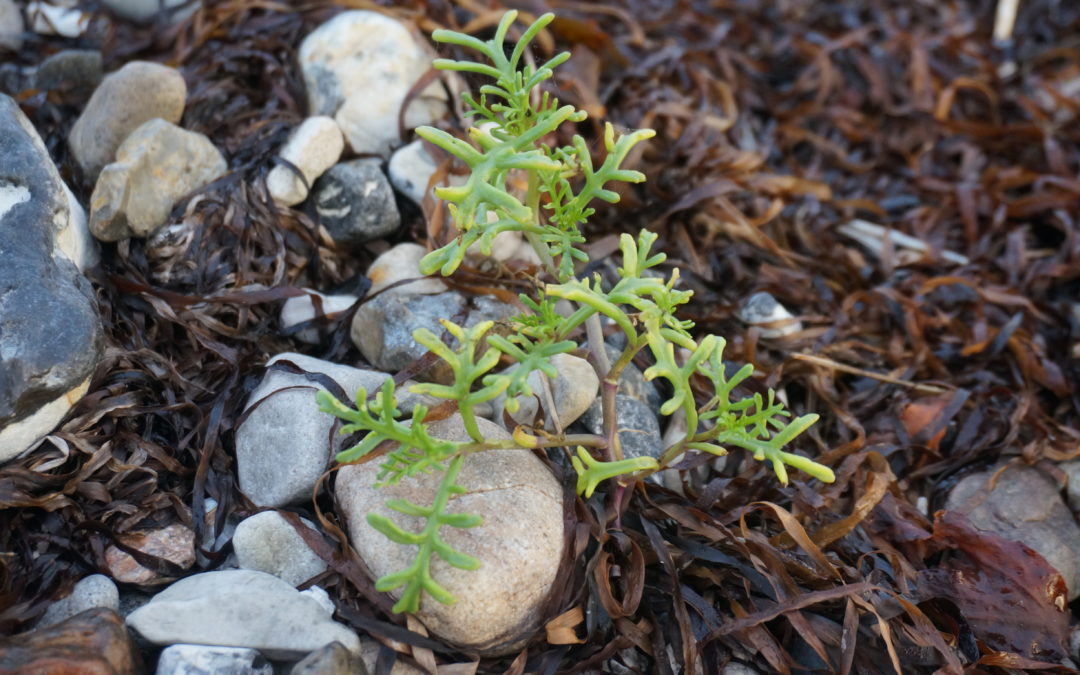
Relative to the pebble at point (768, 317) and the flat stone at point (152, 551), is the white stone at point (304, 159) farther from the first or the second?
the pebble at point (768, 317)

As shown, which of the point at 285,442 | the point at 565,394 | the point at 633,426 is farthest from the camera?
the point at 633,426

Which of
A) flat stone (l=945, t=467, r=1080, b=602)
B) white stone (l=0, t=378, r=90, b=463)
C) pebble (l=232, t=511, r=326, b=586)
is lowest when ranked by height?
flat stone (l=945, t=467, r=1080, b=602)

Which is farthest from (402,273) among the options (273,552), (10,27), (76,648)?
(10,27)

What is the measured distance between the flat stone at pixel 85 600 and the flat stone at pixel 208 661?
8.7 inches

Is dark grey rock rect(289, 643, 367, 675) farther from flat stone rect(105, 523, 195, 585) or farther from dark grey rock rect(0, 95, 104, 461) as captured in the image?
dark grey rock rect(0, 95, 104, 461)

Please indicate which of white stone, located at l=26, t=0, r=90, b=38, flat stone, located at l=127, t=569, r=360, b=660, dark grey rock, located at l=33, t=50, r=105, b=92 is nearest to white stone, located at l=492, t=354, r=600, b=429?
flat stone, located at l=127, t=569, r=360, b=660

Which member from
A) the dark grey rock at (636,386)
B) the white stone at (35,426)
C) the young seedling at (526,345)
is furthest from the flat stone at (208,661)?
the dark grey rock at (636,386)

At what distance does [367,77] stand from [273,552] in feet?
5.36

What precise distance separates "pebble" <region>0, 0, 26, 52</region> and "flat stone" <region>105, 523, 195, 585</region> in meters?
2.00

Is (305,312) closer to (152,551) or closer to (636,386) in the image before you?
(152,551)

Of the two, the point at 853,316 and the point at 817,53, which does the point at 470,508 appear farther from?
the point at 817,53

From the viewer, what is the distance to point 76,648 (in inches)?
61.2

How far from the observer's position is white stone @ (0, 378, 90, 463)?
6.14ft

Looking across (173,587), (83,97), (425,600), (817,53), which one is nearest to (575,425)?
(425,600)
